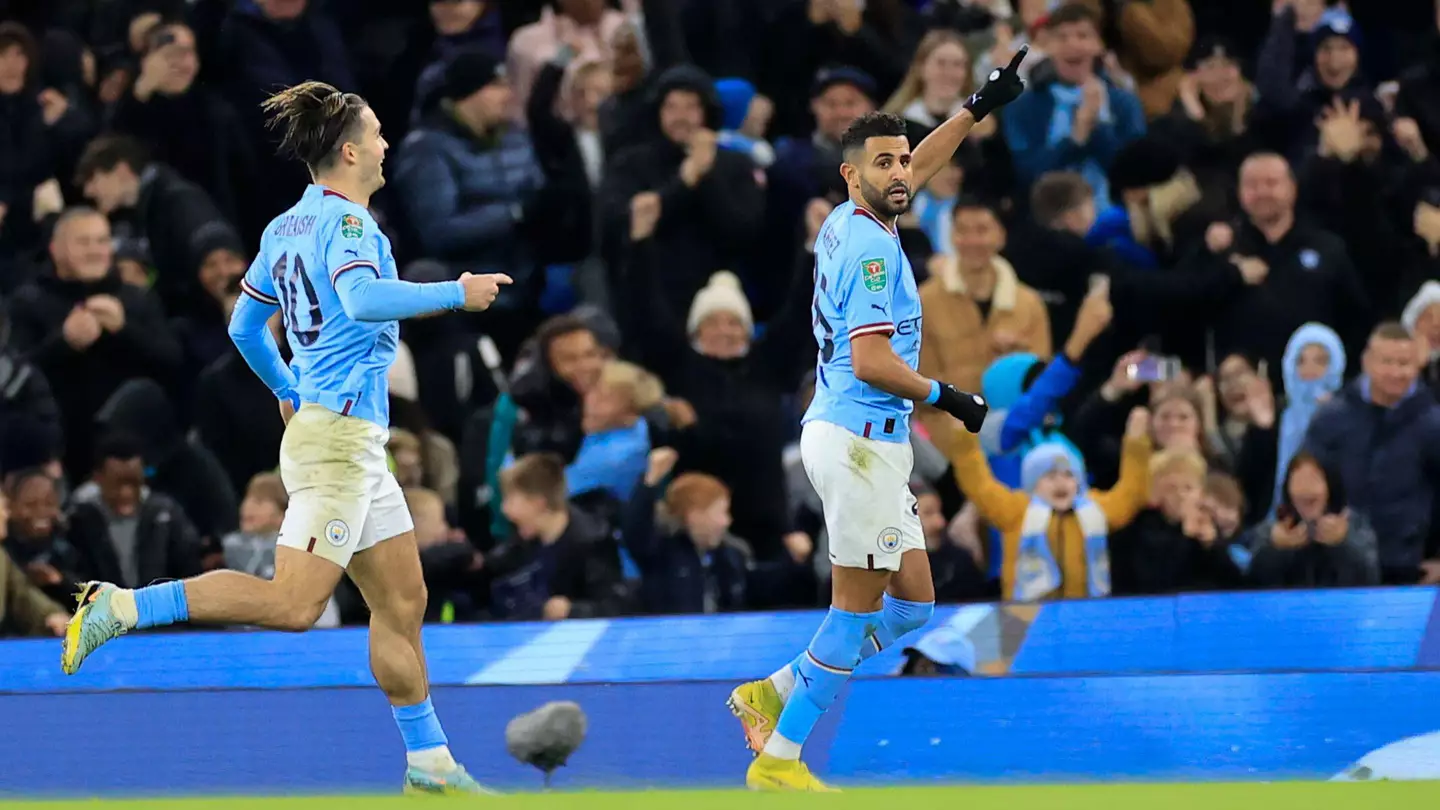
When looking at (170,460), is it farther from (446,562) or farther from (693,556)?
(693,556)

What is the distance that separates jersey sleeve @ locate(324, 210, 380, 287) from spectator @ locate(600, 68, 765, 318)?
409 cm

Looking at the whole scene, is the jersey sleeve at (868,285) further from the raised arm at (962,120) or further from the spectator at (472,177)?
the spectator at (472,177)

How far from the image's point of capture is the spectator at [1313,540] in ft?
32.1

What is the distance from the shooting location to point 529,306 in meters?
11.8

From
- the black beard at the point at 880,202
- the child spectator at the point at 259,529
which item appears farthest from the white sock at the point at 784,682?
the child spectator at the point at 259,529

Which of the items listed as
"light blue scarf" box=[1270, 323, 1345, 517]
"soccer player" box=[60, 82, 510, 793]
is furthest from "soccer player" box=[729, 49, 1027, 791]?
"light blue scarf" box=[1270, 323, 1345, 517]

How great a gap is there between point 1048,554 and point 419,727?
3599 millimetres

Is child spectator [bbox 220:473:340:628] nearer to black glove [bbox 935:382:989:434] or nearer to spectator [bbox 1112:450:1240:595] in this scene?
spectator [bbox 1112:450:1240:595]

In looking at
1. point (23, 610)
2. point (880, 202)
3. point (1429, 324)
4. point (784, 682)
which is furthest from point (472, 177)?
point (784, 682)

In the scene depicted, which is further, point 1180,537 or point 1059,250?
point 1059,250

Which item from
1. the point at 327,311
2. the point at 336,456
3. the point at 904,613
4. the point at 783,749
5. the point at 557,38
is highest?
the point at 557,38

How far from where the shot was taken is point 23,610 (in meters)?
10.4

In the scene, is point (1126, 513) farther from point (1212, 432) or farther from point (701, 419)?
point (701, 419)

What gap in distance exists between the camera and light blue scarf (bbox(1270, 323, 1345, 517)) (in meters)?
10.4
